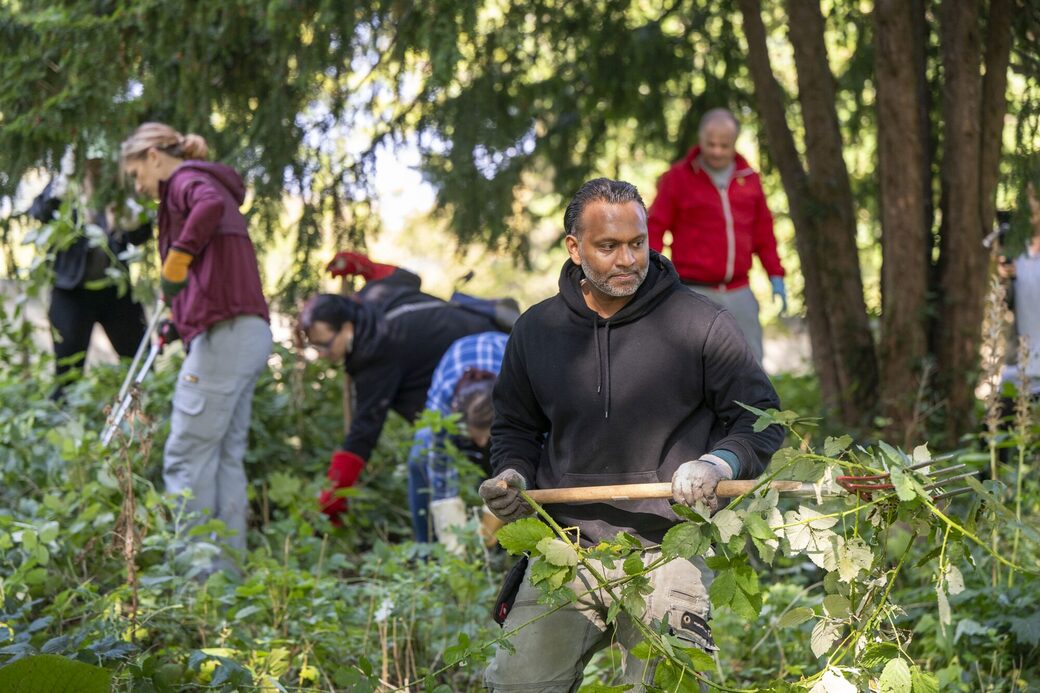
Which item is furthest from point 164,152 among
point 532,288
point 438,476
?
point 532,288

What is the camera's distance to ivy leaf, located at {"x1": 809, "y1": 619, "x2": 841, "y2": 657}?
9.68 feet

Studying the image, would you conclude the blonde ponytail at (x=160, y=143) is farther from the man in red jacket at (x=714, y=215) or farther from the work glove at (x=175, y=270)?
the man in red jacket at (x=714, y=215)

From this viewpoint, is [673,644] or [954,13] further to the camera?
[954,13]

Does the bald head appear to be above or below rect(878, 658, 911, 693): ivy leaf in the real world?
above

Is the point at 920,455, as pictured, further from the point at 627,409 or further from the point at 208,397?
the point at 208,397

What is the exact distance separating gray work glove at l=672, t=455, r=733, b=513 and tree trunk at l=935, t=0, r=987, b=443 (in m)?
3.66

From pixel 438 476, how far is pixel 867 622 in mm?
2996

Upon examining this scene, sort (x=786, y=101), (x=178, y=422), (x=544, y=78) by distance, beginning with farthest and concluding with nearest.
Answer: (x=786, y=101) → (x=544, y=78) → (x=178, y=422)

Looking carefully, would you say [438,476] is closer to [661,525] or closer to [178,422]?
[178,422]

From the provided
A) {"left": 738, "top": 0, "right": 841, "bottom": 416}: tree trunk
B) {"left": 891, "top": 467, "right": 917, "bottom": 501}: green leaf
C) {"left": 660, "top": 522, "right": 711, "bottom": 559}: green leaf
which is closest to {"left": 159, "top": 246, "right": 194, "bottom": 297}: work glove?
{"left": 738, "top": 0, "right": 841, "bottom": 416}: tree trunk

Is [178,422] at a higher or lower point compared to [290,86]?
lower

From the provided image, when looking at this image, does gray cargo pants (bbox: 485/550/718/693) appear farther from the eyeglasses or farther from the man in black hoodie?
the eyeglasses

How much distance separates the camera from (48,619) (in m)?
4.06

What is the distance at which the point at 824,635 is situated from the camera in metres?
2.98
